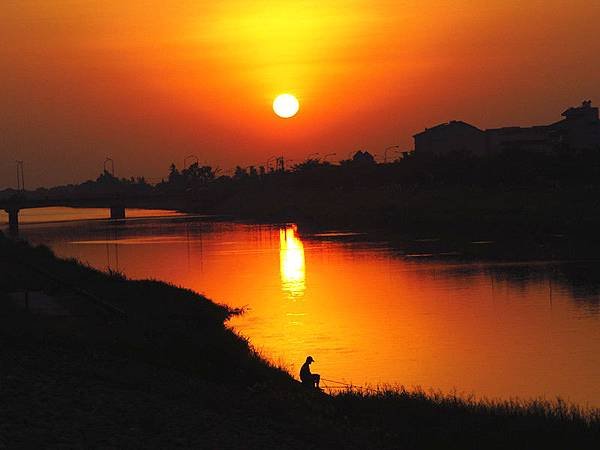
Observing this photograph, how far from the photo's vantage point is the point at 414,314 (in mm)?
38469

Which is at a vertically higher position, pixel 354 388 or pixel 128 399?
pixel 128 399

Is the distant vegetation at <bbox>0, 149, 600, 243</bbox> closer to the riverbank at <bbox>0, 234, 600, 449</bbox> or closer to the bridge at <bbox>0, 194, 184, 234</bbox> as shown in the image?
the bridge at <bbox>0, 194, 184, 234</bbox>

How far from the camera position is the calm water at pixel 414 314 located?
1039 inches

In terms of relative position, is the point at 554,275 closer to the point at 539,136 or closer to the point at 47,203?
the point at 47,203

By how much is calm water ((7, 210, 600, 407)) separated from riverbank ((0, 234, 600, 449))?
4364mm

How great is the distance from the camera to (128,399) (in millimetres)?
14352

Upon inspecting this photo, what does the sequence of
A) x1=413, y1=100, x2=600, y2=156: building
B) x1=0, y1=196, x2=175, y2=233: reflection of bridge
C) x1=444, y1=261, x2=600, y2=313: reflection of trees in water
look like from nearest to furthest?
x1=444, y1=261, x2=600, y2=313: reflection of trees in water
x1=0, y1=196, x2=175, y2=233: reflection of bridge
x1=413, y1=100, x2=600, y2=156: building

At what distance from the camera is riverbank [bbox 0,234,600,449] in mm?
12727

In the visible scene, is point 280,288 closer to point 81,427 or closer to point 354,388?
point 354,388

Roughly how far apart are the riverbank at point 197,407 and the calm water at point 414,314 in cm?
436

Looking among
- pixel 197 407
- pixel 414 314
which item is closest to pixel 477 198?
pixel 414 314

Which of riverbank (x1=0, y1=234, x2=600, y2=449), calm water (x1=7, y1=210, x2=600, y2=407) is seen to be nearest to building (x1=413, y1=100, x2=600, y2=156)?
calm water (x1=7, y1=210, x2=600, y2=407)

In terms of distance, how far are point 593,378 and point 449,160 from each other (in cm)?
12911

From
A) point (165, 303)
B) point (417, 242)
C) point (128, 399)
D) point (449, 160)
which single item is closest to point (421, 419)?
point (128, 399)
